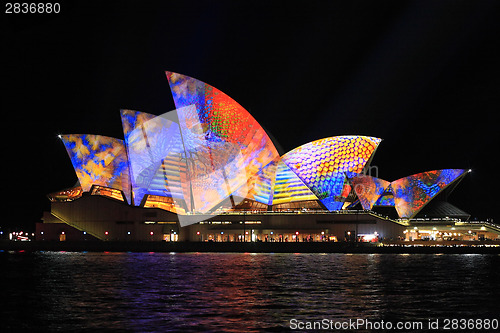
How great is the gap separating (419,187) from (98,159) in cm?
3613

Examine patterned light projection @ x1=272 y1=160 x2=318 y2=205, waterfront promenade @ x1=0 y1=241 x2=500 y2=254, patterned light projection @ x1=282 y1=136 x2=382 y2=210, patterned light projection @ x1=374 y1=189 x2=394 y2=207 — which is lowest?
waterfront promenade @ x1=0 y1=241 x2=500 y2=254

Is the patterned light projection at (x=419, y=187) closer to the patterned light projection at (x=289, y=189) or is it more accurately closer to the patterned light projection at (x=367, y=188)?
the patterned light projection at (x=367, y=188)

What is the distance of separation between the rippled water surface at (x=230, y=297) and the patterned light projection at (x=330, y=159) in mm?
27277

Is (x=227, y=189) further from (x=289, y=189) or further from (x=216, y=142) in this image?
(x=216, y=142)

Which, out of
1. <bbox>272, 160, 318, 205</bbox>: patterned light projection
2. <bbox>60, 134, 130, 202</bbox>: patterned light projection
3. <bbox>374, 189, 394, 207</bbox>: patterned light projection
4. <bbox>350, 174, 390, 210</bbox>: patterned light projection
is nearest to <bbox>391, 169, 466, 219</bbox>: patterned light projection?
<bbox>374, 189, 394, 207</bbox>: patterned light projection

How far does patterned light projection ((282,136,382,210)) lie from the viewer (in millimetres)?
63594

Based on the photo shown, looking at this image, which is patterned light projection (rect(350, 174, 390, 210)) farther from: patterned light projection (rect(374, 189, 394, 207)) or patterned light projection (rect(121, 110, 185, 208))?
patterned light projection (rect(121, 110, 185, 208))

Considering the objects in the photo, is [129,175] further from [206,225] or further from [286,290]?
[286,290]

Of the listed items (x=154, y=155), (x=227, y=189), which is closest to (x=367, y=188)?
(x=227, y=189)

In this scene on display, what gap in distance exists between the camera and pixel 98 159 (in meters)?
66.3

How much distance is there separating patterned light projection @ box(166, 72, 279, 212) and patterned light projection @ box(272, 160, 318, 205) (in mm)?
1745

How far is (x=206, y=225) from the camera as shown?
70.9 metres

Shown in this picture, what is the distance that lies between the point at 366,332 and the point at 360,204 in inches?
2199

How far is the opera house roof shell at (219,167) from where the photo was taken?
199 ft
